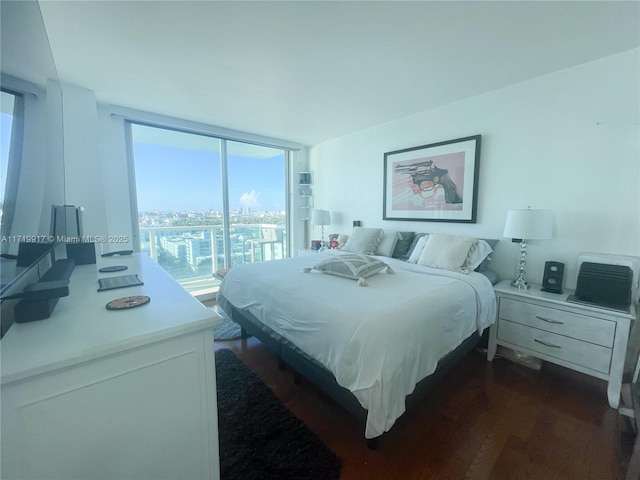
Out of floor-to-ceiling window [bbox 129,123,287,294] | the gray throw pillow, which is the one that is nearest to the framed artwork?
the gray throw pillow

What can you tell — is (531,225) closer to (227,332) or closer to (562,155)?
(562,155)

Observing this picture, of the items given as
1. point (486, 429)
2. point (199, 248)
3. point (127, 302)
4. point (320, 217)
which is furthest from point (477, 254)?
point (199, 248)

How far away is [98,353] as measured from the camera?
25.6 inches

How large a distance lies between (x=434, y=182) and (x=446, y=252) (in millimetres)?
960

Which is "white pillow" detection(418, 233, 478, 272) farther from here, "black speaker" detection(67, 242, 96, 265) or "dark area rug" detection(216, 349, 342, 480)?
"black speaker" detection(67, 242, 96, 265)

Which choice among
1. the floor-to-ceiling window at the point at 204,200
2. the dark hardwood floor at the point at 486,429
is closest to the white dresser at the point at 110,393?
the dark hardwood floor at the point at 486,429

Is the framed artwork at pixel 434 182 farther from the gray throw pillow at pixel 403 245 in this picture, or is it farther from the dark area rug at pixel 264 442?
the dark area rug at pixel 264 442

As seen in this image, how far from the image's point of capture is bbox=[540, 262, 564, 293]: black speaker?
2031mm

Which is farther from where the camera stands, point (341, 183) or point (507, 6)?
point (341, 183)

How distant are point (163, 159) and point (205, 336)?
348 cm

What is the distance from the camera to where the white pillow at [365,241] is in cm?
310

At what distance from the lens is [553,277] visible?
2055mm

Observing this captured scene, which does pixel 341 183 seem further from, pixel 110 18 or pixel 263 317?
pixel 110 18

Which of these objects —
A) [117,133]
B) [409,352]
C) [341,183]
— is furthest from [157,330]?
[341,183]
